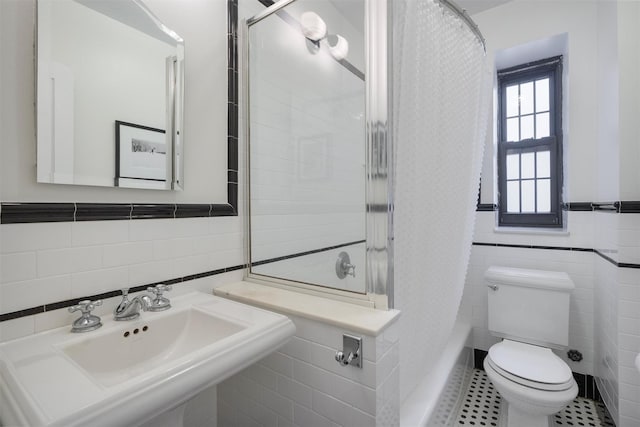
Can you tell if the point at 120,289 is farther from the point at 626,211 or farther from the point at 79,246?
the point at 626,211

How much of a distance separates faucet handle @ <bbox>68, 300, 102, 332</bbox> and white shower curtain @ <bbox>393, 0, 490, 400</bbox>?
1.01m

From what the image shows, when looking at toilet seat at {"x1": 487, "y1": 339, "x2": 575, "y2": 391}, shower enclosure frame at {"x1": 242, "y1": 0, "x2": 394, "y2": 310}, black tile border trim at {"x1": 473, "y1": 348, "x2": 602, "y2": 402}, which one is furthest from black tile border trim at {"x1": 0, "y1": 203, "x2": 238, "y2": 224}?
black tile border trim at {"x1": 473, "y1": 348, "x2": 602, "y2": 402}

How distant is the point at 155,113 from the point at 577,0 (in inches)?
105

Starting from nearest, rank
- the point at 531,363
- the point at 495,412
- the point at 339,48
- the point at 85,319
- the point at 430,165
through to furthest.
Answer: the point at 85,319 < the point at 430,165 < the point at 339,48 < the point at 531,363 < the point at 495,412

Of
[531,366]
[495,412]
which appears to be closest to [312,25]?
[531,366]

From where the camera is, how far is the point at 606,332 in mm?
1738

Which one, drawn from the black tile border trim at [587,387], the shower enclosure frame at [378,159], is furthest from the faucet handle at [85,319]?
the black tile border trim at [587,387]

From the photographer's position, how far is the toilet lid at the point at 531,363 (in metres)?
1.52

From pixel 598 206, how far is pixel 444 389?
1.48 m

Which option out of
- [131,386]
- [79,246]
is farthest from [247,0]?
[131,386]

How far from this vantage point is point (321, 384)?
3.47 ft

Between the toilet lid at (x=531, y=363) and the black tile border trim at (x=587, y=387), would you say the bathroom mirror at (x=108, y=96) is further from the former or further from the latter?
the black tile border trim at (x=587, y=387)

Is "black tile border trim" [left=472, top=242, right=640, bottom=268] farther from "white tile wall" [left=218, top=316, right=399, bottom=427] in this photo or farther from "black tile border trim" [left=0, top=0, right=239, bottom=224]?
"black tile border trim" [left=0, top=0, right=239, bottom=224]

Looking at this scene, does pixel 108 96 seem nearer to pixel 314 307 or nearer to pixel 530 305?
pixel 314 307
